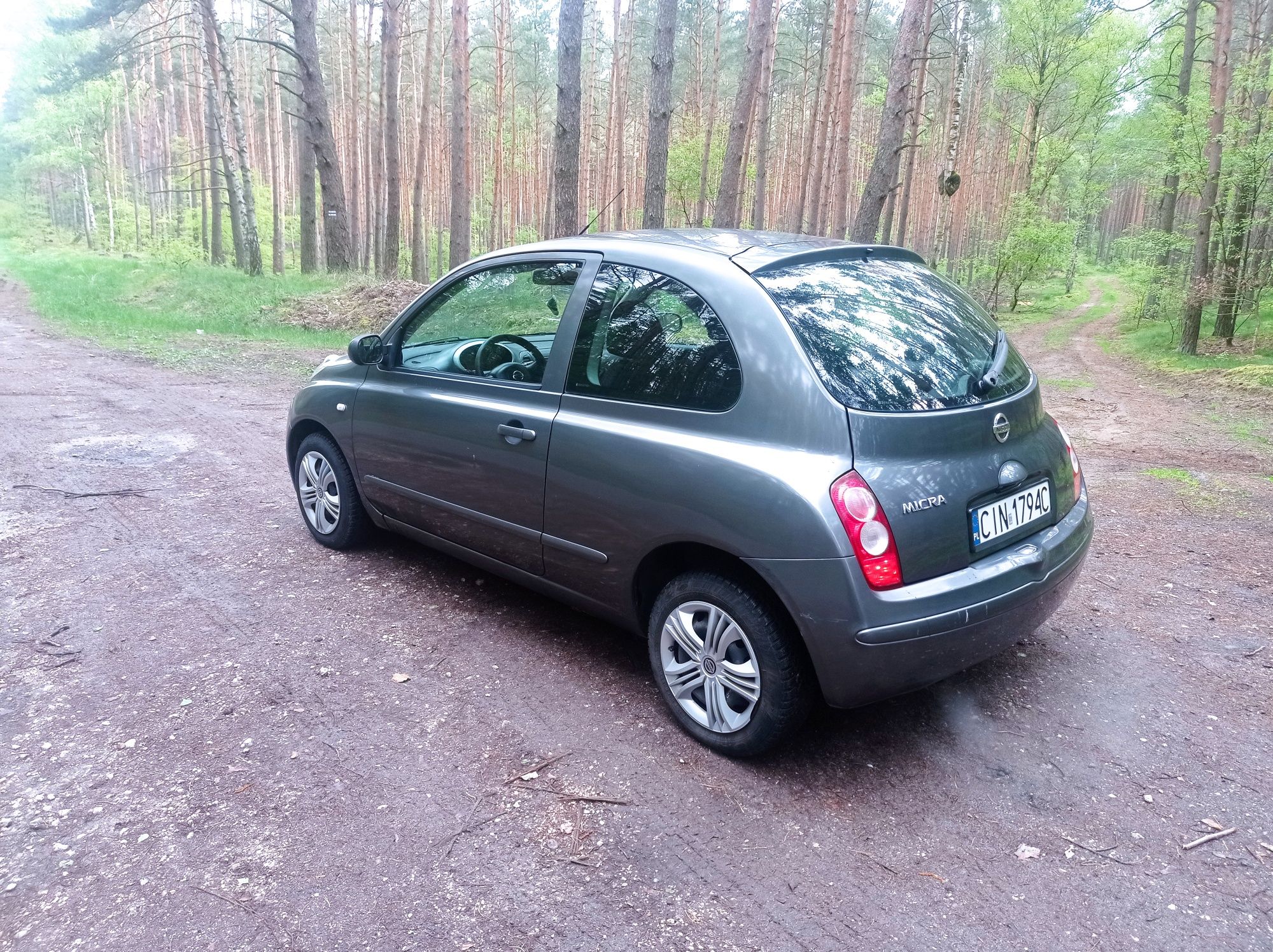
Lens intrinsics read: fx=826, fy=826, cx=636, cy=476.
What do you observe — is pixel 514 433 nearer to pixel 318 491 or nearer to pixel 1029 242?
pixel 318 491

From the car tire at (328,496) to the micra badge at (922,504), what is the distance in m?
3.20

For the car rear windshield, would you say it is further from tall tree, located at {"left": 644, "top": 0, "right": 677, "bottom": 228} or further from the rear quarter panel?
tall tree, located at {"left": 644, "top": 0, "right": 677, "bottom": 228}

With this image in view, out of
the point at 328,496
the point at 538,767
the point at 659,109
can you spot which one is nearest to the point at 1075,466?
the point at 538,767

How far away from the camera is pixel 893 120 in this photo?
12719mm

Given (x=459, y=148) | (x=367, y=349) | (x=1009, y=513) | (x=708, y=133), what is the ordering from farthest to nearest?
(x=708, y=133), (x=459, y=148), (x=367, y=349), (x=1009, y=513)

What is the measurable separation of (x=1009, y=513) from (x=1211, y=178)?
53.5ft

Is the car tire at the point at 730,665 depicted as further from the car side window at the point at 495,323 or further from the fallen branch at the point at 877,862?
the car side window at the point at 495,323

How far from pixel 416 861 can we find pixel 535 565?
55.6 inches

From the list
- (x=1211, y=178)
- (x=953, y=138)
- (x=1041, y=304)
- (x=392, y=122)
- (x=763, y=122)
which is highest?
(x=763, y=122)

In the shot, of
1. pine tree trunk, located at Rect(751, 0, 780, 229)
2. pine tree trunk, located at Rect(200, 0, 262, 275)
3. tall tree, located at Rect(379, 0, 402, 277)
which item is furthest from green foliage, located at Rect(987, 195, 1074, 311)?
pine tree trunk, located at Rect(200, 0, 262, 275)

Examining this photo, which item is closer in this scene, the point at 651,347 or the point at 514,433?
the point at 651,347

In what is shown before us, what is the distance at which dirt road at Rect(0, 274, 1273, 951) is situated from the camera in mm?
2281

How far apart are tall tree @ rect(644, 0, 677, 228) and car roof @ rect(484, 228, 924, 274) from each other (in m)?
10.5

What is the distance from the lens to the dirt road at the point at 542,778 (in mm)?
2281
